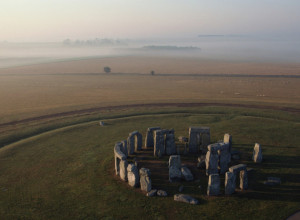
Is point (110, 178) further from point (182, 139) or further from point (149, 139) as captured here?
point (182, 139)

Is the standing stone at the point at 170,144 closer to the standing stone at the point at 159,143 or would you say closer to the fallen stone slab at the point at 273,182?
the standing stone at the point at 159,143

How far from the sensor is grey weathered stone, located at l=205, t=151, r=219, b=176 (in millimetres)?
23547

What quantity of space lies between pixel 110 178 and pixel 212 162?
353 inches

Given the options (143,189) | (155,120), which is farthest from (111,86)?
(143,189)

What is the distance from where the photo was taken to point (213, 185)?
20625 mm

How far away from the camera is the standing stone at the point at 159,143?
27402 millimetres

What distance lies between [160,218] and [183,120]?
23.7 metres

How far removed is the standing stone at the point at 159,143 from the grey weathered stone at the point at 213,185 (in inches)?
304

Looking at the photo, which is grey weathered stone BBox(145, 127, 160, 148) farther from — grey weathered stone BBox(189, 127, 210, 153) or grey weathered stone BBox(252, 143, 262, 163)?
grey weathered stone BBox(252, 143, 262, 163)

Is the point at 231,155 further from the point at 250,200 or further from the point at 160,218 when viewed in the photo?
the point at 160,218

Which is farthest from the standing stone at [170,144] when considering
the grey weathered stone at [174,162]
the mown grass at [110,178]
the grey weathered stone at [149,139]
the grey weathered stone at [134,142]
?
the mown grass at [110,178]

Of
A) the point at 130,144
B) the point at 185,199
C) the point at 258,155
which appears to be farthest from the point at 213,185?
the point at 130,144

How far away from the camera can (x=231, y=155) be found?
27484 mm

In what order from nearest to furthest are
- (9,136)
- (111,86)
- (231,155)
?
(231,155)
(9,136)
(111,86)
